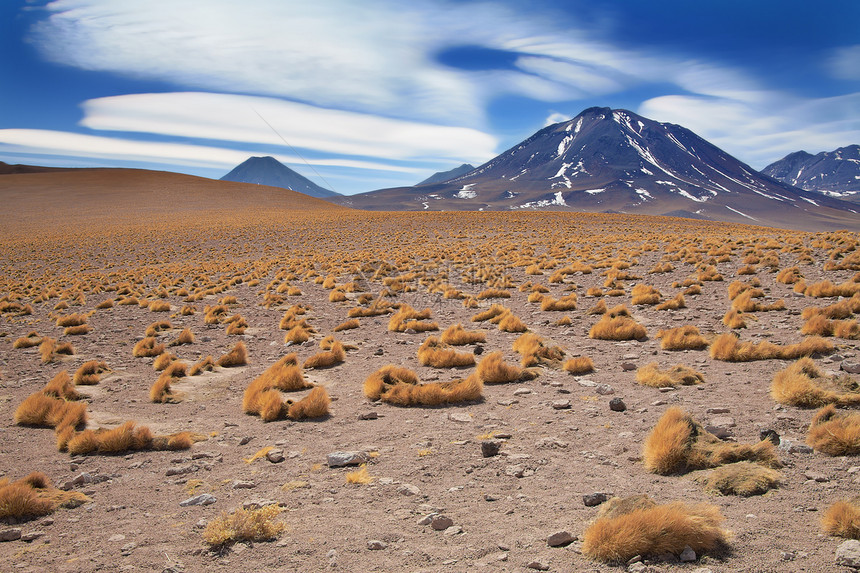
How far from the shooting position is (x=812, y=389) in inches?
215

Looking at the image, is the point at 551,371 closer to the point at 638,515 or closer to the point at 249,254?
the point at 638,515

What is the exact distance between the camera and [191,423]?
265 inches

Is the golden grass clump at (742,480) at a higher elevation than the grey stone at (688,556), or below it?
higher

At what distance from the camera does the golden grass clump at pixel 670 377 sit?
6.69 m

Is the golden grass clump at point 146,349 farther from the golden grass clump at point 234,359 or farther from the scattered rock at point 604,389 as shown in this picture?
the scattered rock at point 604,389

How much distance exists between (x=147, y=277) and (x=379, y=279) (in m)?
12.6

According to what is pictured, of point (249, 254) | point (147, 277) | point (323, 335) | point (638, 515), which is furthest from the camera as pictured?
point (249, 254)

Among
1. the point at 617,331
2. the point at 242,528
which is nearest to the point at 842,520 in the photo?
the point at 242,528

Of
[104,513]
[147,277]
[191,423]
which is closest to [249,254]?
[147,277]

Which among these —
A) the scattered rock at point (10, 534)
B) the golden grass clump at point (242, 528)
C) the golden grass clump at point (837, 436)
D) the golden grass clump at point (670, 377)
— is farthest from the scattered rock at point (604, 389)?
the scattered rock at point (10, 534)

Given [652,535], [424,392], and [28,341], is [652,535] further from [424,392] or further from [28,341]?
[28,341]

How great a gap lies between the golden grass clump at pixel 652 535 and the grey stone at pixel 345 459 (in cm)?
249

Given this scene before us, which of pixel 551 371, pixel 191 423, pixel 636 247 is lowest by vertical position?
pixel 191 423

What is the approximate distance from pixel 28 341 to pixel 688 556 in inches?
582
